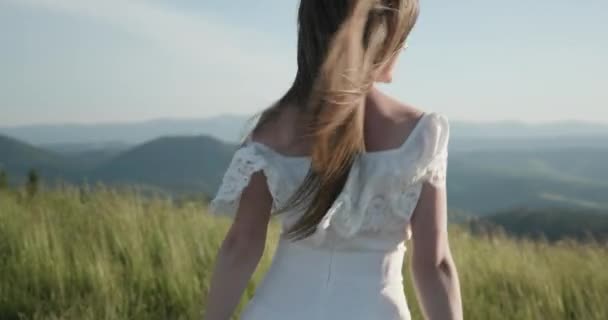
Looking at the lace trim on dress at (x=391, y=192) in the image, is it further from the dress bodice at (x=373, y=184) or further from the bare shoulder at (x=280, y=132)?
the bare shoulder at (x=280, y=132)

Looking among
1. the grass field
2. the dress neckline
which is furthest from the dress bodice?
the grass field

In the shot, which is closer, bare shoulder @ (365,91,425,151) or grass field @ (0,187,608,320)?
bare shoulder @ (365,91,425,151)

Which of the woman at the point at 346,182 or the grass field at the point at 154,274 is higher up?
the woman at the point at 346,182

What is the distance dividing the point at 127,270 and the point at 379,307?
373 centimetres

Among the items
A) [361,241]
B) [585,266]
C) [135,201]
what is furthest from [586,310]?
[135,201]

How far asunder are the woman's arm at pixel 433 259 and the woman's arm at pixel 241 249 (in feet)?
1.24

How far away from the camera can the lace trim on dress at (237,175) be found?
210cm

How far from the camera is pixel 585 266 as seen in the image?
5.72m

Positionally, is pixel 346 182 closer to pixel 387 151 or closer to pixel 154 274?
pixel 387 151

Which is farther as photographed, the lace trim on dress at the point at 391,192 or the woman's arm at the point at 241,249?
the woman's arm at the point at 241,249

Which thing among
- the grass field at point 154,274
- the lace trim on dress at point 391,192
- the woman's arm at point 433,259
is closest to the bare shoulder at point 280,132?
the lace trim on dress at point 391,192

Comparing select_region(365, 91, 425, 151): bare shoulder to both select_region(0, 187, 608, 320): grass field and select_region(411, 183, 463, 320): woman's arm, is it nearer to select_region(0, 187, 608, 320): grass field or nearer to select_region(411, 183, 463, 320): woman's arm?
select_region(411, 183, 463, 320): woman's arm

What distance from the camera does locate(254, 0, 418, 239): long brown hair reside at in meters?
1.96

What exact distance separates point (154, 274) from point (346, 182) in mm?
3569
